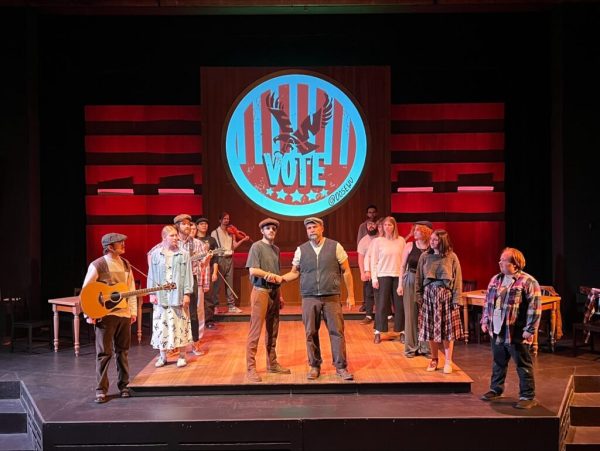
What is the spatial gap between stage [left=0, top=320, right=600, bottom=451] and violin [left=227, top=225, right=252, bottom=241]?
8.81 feet

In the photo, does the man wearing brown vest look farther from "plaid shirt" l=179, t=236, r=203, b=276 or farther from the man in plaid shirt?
the man in plaid shirt

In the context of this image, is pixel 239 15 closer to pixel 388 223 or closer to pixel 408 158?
pixel 408 158

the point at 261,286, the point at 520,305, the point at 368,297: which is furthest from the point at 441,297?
the point at 368,297

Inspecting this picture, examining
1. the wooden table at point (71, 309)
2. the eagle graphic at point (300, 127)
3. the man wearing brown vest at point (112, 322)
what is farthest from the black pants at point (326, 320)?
the eagle graphic at point (300, 127)

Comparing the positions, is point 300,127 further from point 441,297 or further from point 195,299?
point 441,297

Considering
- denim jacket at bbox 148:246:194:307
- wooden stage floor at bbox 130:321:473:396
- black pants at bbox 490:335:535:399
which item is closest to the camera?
black pants at bbox 490:335:535:399

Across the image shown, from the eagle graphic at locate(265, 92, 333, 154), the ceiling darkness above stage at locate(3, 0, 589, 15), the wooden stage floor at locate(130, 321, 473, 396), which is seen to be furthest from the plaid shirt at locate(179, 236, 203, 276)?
the ceiling darkness above stage at locate(3, 0, 589, 15)

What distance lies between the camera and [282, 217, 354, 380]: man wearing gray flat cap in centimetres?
629

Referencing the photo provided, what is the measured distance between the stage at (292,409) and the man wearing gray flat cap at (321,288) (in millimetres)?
275

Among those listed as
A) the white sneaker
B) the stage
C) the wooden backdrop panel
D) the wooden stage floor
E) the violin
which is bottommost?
the stage

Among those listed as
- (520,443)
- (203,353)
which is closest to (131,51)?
(203,353)

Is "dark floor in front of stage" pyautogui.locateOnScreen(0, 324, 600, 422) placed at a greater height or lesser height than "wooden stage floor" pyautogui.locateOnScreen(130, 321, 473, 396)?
lesser

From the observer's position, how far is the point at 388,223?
302 inches

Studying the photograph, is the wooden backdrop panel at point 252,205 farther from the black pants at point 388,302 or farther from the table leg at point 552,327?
the table leg at point 552,327
